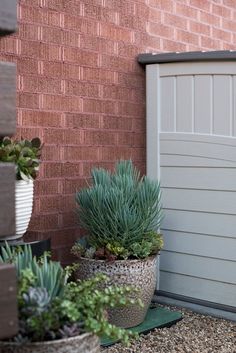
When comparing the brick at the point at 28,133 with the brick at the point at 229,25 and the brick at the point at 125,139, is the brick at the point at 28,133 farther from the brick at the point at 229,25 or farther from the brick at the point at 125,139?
the brick at the point at 229,25

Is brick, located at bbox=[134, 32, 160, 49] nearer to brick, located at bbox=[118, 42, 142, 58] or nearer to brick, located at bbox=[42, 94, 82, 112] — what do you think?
brick, located at bbox=[118, 42, 142, 58]

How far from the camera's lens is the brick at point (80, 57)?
4363 millimetres

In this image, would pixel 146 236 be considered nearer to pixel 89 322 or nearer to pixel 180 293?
pixel 180 293

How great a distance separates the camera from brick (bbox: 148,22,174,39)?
5.14 meters

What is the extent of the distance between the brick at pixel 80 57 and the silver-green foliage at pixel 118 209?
87cm

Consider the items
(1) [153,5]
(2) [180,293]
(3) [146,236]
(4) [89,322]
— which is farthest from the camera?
(1) [153,5]

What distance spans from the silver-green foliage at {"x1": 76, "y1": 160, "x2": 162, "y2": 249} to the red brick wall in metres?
0.34

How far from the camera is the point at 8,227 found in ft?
6.97

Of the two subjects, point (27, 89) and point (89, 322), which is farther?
point (27, 89)

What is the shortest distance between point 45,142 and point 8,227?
2133 mm

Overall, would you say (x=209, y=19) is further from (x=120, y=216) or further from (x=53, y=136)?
(x=120, y=216)

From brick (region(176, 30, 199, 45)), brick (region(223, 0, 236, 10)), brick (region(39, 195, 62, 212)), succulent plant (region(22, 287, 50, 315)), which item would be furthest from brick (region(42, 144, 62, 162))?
brick (region(223, 0, 236, 10))

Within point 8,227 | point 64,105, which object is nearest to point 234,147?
point 64,105

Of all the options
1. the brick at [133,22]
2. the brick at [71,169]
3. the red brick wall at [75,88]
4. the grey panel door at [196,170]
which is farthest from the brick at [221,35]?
the brick at [71,169]
